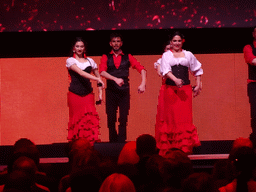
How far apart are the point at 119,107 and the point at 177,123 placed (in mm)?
874

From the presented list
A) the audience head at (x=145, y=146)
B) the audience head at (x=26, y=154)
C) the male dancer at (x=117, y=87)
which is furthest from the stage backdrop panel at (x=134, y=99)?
the audience head at (x=26, y=154)

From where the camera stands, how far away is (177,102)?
4.23 m

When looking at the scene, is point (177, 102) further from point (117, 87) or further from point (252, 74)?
point (252, 74)

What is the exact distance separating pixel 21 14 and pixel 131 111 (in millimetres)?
2116

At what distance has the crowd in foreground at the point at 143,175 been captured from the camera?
5.89 ft

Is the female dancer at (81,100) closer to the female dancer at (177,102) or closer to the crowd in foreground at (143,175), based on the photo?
the female dancer at (177,102)

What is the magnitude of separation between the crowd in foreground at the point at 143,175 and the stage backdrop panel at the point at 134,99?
11.0ft

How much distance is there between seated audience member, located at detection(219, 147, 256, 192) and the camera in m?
2.10

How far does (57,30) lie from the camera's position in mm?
5199

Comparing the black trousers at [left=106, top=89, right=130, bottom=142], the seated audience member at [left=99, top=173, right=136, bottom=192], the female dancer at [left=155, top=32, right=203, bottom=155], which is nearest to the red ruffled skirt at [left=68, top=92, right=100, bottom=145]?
the black trousers at [left=106, top=89, right=130, bottom=142]

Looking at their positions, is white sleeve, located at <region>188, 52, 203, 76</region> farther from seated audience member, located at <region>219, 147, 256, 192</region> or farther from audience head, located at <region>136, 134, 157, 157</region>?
seated audience member, located at <region>219, 147, 256, 192</region>

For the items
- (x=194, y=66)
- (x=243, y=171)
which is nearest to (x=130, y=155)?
(x=243, y=171)

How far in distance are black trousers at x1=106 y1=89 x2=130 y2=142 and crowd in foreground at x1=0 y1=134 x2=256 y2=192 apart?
77.3 inches

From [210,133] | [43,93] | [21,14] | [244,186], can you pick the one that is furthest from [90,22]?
[244,186]
